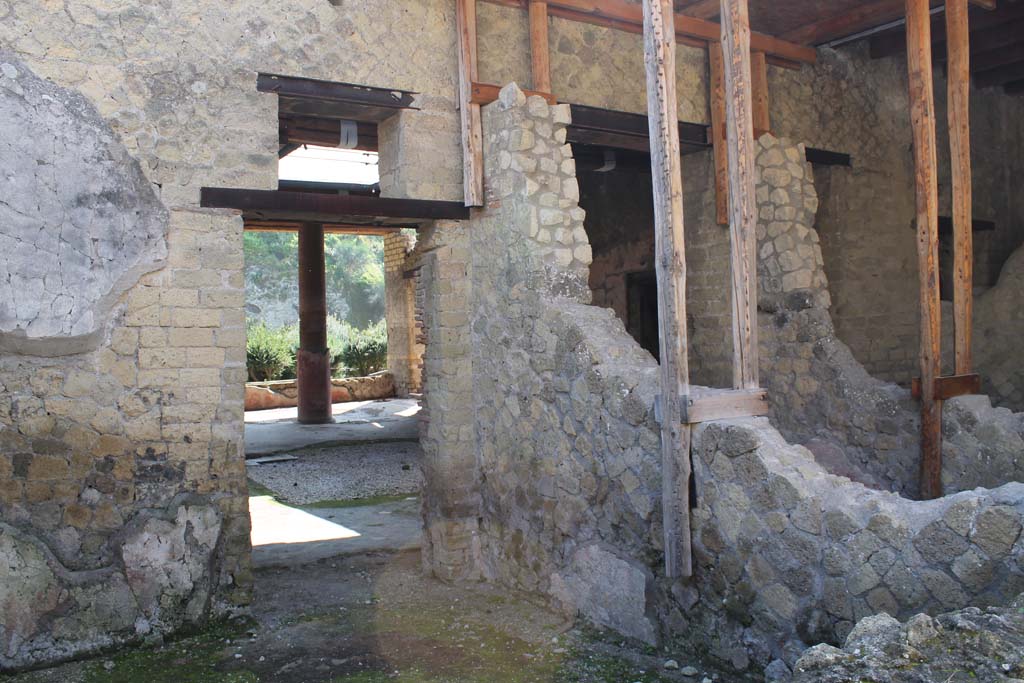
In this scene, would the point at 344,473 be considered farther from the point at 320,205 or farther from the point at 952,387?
the point at 952,387

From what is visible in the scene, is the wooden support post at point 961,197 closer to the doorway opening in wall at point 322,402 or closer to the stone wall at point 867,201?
the stone wall at point 867,201

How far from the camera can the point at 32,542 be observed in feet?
16.0

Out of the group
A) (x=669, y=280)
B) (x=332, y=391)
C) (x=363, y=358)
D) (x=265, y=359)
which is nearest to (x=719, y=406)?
(x=669, y=280)

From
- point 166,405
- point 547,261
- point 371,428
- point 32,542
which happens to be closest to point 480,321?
point 547,261

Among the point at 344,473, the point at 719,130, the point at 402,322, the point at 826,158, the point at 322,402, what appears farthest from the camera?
the point at 402,322

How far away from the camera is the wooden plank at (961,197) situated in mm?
5711

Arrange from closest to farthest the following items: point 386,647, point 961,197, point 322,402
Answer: point 386,647, point 961,197, point 322,402

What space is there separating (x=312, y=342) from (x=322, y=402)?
3.55 feet

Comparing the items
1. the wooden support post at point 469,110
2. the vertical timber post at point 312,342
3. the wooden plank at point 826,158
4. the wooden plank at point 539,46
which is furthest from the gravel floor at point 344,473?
the wooden plank at point 826,158

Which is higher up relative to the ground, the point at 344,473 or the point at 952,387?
the point at 952,387

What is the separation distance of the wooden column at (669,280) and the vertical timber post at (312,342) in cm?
1041

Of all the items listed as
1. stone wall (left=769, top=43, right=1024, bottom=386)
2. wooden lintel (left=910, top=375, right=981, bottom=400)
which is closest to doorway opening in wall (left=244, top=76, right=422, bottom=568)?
wooden lintel (left=910, top=375, right=981, bottom=400)

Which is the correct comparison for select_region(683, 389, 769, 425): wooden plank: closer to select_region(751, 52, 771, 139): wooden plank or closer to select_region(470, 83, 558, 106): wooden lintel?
select_region(470, 83, 558, 106): wooden lintel

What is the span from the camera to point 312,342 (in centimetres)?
1480
